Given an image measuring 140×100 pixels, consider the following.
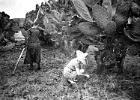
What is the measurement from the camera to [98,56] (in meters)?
1.82

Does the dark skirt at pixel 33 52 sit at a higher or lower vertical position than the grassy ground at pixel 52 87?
higher

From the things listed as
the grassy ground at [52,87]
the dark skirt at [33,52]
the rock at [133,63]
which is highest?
the rock at [133,63]

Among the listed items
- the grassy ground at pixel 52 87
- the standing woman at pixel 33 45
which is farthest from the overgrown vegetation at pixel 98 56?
the standing woman at pixel 33 45

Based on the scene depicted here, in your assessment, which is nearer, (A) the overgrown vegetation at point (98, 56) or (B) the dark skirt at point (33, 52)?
(A) the overgrown vegetation at point (98, 56)

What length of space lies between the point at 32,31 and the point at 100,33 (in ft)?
6.25

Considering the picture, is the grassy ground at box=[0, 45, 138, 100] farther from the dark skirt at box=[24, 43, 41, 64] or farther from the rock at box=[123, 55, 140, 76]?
the rock at box=[123, 55, 140, 76]

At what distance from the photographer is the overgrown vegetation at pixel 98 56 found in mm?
1450

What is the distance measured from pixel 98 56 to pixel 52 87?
3.49ft

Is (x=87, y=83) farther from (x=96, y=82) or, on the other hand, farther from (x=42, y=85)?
(x=42, y=85)

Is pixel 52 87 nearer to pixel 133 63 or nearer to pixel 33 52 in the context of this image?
pixel 33 52

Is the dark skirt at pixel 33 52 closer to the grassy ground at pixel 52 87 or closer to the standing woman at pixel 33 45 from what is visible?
the standing woman at pixel 33 45

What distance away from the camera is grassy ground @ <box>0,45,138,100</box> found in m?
2.36

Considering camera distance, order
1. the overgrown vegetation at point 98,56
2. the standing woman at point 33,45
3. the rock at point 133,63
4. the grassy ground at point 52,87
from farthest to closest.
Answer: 1. the standing woman at point 33,45
2. the grassy ground at point 52,87
3. the rock at point 133,63
4. the overgrown vegetation at point 98,56

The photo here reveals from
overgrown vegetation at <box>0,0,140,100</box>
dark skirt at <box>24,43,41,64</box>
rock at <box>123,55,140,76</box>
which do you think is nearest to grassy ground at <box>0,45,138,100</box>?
overgrown vegetation at <box>0,0,140,100</box>
